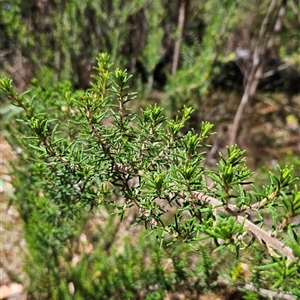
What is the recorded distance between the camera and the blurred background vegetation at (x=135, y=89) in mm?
1347

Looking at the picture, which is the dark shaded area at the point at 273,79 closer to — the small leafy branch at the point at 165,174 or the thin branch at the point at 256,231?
the small leafy branch at the point at 165,174

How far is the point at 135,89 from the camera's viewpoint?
282 centimetres

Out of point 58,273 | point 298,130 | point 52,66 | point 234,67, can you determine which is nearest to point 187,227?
point 58,273

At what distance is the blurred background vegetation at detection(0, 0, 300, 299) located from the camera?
4.42 feet

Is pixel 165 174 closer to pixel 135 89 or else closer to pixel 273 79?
pixel 135 89

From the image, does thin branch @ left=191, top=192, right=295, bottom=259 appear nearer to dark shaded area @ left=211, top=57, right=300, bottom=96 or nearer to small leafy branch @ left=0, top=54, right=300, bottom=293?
small leafy branch @ left=0, top=54, right=300, bottom=293

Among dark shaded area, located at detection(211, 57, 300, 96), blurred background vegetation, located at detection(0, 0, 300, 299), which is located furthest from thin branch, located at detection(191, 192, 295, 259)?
dark shaded area, located at detection(211, 57, 300, 96)

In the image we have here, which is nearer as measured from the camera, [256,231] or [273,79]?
[256,231]

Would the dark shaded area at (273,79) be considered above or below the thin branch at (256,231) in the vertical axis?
below

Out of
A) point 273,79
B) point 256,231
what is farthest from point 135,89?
point 256,231

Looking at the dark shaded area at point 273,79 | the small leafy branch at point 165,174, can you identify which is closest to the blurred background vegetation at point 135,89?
the dark shaded area at point 273,79

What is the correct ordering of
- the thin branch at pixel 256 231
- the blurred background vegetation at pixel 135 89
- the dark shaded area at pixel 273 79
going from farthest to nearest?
the dark shaded area at pixel 273 79
the blurred background vegetation at pixel 135 89
the thin branch at pixel 256 231

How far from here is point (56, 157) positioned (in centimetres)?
84

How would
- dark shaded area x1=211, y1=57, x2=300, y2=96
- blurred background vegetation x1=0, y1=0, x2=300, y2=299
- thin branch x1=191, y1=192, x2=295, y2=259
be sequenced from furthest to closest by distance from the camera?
dark shaded area x1=211, y1=57, x2=300, y2=96 → blurred background vegetation x1=0, y1=0, x2=300, y2=299 → thin branch x1=191, y1=192, x2=295, y2=259
